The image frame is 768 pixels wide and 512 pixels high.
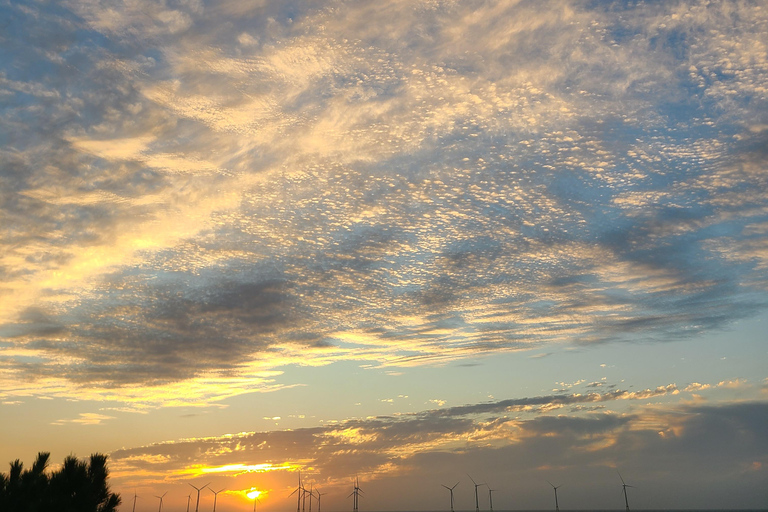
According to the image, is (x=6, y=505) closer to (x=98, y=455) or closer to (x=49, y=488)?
(x=49, y=488)

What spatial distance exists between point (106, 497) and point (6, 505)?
16.0 meters

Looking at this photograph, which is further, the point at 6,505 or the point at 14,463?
the point at 14,463

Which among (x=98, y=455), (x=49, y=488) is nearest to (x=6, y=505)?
(x=49, y=488)

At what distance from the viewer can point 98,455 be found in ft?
372

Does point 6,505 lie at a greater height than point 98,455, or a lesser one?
lesser

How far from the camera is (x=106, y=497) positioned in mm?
113188

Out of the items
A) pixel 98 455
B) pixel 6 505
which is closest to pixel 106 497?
pixel 98 455

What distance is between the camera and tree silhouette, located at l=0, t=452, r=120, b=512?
10300 centimetres

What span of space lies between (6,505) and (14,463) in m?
10.8

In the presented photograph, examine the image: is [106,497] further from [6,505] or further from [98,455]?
[6,505]

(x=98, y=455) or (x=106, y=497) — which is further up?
(x=98, y=455)

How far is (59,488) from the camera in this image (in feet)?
348

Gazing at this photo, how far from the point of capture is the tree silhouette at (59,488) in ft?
338

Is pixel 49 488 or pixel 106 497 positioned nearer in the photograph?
pixel 49 488
